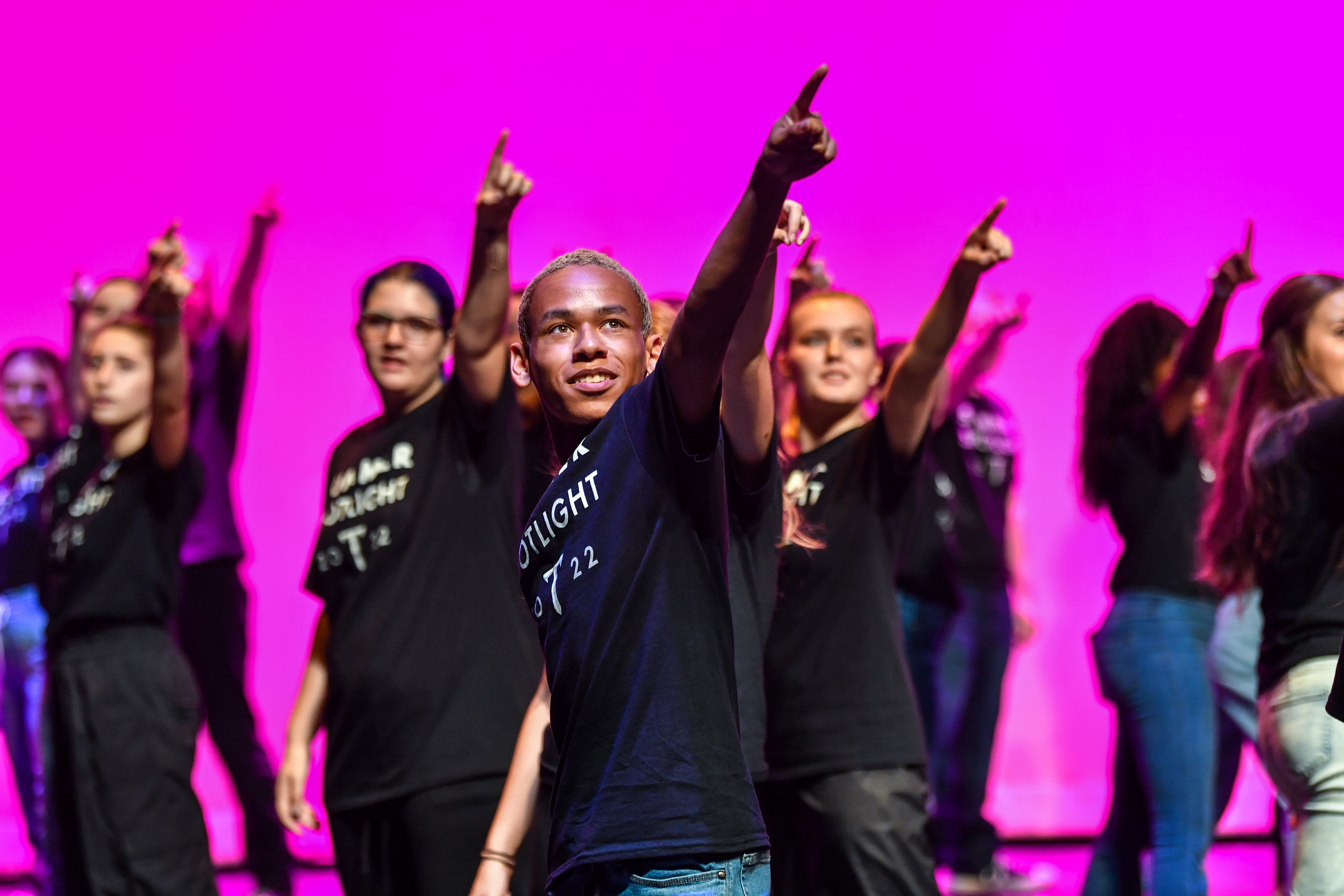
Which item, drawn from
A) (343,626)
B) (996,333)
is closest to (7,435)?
(343,626)

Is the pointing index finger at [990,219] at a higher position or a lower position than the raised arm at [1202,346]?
higher

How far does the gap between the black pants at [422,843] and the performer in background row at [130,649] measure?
2.39 feet

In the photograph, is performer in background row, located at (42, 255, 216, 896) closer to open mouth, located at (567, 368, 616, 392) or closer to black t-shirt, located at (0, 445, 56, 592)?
black t-shirt, located at (0, 445, 56, 592)

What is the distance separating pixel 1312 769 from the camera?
2217 millimetres

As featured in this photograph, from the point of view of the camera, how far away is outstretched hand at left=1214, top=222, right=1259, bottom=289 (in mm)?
2918

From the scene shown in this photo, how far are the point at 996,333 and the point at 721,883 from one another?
2.55m

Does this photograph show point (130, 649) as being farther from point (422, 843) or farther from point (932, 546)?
point (932, 546)

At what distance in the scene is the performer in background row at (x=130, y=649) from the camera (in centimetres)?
294

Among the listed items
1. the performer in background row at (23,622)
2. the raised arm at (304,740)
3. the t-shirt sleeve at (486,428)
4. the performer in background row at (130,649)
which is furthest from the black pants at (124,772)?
the t-shirt sleeve at (486,428)

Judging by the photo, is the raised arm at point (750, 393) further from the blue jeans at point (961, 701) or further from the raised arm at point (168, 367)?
the blue jeans at point (961, 701)

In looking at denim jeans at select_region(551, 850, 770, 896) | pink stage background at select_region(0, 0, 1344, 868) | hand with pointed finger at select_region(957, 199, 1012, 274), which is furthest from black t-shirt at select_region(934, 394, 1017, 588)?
denim jeans at select_region(551, 850, 770, 896)

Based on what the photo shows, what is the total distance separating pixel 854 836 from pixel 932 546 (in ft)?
6.65

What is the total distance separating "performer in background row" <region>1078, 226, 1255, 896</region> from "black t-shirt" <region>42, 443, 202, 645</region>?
7.36ft

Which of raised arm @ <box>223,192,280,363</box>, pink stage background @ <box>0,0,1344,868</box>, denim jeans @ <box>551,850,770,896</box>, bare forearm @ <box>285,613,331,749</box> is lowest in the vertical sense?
denim jeans @ <box>551,850,770,896</box>
